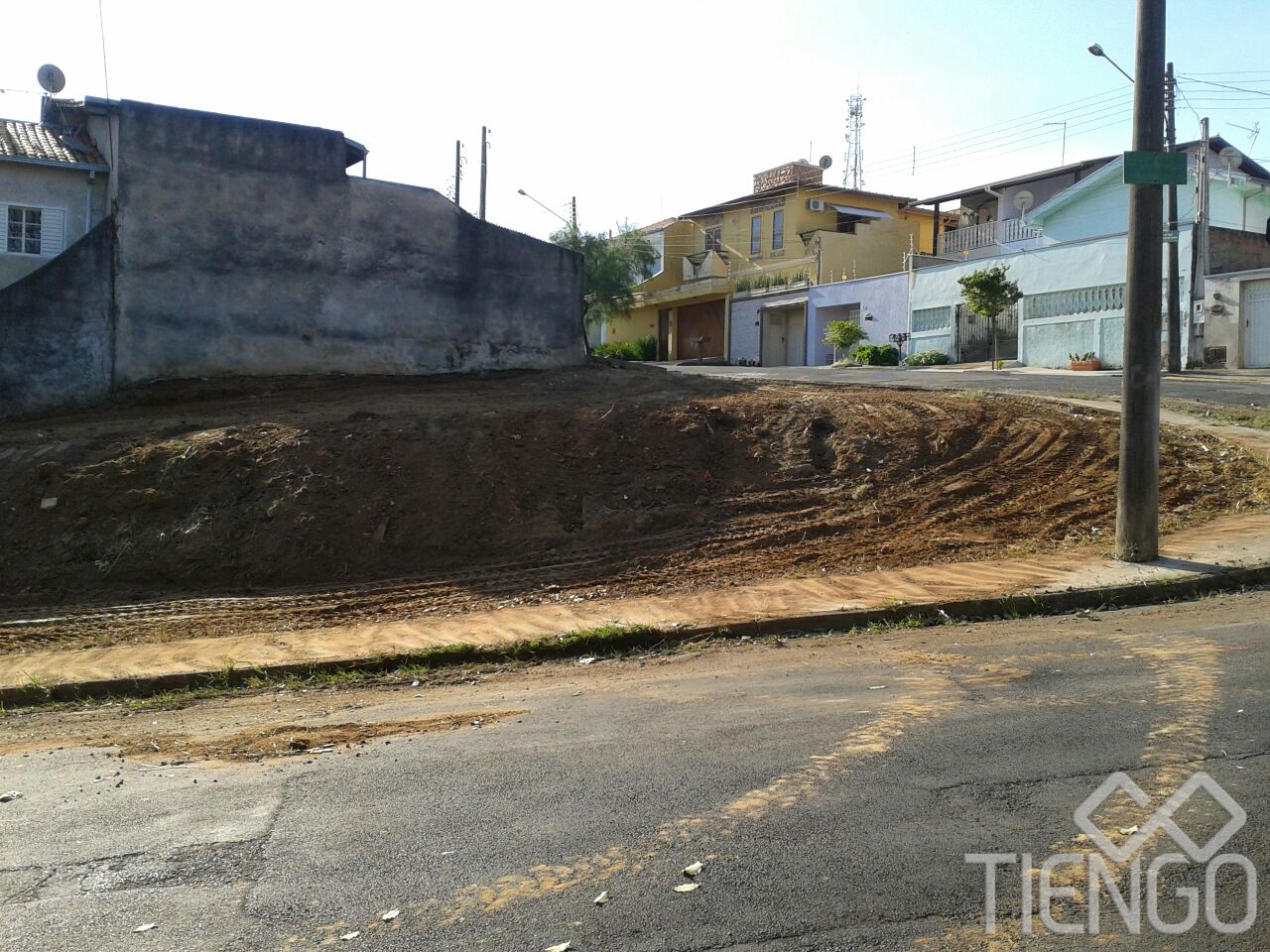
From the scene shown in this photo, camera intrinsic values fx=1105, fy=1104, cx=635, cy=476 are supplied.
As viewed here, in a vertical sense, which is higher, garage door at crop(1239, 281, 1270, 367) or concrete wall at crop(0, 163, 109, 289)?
concrete wall at crop(0, 163, 109, 289)

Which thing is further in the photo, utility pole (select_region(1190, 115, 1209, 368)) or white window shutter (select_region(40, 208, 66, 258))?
utility pole (select_region(1190, 115, 1209, 368))

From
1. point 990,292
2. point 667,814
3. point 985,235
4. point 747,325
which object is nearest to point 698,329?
point 747,325

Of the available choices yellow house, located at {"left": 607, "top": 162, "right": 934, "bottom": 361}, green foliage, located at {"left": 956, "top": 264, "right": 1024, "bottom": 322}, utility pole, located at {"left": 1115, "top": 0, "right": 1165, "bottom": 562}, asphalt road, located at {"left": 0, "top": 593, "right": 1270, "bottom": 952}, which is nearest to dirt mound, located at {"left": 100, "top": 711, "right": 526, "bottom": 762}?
asphalt road, located at {"left": 0, "top": 593, "right": 1270, "bottom": 952}

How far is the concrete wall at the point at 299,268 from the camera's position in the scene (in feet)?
61.4

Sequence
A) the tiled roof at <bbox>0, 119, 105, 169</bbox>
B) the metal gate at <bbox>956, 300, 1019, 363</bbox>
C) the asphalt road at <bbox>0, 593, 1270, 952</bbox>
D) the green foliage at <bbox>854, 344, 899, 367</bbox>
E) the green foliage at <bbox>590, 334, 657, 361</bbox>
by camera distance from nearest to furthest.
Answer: the asphalt road at <bbox>0, 593, 1270, 952</bbox>, the tiled roof at <bbox>0, 119, 105, 169</bbox>, the metal gate at <bbox>956, 300, 1019, 363</bbox>, the green foliage at <bbox>854, 344, 899, 367</bbox>, the green foliage at <bbox>590, 334, 657, 361</bbox>

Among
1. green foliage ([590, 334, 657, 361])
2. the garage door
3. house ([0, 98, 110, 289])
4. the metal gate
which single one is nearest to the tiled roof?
house ([0, 98, 110, 289])

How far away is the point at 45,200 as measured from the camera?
22156mm

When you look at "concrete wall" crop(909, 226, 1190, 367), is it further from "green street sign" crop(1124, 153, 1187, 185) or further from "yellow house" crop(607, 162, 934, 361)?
"green street sign" crop(1124, 153, 1187, 185)

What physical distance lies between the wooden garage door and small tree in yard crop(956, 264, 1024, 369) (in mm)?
17334

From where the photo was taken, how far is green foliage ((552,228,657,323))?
47.3 meters

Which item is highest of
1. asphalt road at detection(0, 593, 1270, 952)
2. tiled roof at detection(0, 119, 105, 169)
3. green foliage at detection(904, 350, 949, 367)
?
tiled roof at detection(0, 119, 105, 169)

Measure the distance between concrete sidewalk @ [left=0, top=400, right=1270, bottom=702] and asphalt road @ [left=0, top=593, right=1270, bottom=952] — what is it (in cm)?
157

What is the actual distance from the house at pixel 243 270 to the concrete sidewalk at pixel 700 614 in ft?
32.7

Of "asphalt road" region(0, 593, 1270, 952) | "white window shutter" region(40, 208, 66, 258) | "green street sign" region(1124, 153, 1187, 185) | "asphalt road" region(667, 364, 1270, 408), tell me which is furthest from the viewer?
"white window shutter" region(40, 208, 66, 258)
